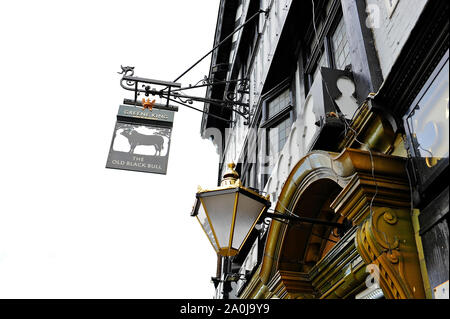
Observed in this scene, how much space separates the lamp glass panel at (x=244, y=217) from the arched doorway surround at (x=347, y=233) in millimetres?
852

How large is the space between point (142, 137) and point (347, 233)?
579 centimetres

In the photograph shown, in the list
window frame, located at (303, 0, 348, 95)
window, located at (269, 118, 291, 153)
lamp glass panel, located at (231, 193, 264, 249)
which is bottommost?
lamp glass panel, located at (231, 193, 264, 249)

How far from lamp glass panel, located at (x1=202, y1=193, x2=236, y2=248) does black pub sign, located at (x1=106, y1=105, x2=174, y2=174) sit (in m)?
4.39

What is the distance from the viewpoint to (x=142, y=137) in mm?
9430

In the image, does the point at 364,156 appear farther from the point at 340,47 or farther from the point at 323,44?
the point at 323,44

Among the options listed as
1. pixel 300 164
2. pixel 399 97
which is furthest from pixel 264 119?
pixel 399 97

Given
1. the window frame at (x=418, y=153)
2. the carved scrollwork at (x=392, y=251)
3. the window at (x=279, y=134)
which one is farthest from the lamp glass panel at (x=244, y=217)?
the window at (x=279, y=134)

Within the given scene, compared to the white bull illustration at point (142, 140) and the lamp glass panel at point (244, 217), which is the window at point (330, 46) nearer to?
the lamp glass panel at point (244, 217)

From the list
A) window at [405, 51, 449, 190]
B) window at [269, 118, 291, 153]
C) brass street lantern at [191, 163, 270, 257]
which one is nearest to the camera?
window at [405, 51, 449, 190]

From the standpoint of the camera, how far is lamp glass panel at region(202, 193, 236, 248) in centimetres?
468

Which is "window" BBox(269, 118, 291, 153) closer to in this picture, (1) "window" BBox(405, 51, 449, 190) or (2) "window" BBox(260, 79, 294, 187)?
(2) "window" BBox(260, 79, 294, 187)

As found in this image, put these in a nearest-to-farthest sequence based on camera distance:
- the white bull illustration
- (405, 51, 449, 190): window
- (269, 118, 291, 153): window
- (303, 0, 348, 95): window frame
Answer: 1. (405, 51, 449, 190): window
2. (303, 0, 348, 95): window frame
3. the white bull illustration
4. (269, 118, 291, 153): window

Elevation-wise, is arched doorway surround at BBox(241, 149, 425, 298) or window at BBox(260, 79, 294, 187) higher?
window at BBox(260, 79, 294, 187)

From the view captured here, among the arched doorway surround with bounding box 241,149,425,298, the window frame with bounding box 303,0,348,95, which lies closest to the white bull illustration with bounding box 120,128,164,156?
the window frame with bounding box 303,0,348,95
